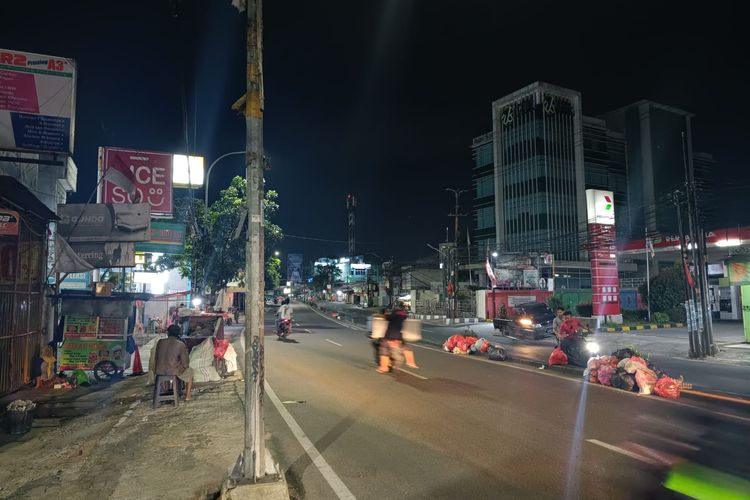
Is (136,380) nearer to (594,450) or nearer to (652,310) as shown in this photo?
(594,450)

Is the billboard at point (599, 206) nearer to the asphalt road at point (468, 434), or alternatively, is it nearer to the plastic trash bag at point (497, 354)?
the plastic trash bag at point (497, 354)

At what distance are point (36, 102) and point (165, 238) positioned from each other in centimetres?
881

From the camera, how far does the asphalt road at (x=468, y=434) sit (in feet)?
17.0

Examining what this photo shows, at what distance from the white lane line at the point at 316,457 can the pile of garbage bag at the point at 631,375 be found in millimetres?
7143

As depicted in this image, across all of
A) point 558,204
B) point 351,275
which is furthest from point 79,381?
point 351,275

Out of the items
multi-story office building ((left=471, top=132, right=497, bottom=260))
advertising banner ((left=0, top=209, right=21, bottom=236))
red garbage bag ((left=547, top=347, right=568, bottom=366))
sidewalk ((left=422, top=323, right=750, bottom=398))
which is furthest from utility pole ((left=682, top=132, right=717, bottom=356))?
multi-story office building ((left=471, top=132, right=497, bottom=260))

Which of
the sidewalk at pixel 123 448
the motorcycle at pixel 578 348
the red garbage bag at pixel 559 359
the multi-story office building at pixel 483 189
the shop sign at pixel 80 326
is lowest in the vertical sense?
the sidewalk at pixel 123 448

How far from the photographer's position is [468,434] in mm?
6973

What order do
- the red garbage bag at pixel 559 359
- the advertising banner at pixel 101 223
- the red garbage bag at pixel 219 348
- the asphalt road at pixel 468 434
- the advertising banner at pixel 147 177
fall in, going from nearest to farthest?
1. the asphalt road at pixel 468 434
2. the red garbage bag at pixel 219 348
3. the advertising banner at pixel 101 223
4. the red garbage bag at pixel 559 359
5. the advertising banner at pixel 147 177

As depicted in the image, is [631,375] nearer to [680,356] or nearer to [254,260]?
[680,356]

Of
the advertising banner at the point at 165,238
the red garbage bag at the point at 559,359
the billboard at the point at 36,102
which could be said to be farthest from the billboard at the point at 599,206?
the billboard at the point at 36,102

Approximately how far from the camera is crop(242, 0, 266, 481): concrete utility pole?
15.5 feet

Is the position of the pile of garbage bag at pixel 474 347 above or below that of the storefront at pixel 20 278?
below

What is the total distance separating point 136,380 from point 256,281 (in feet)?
30.8
